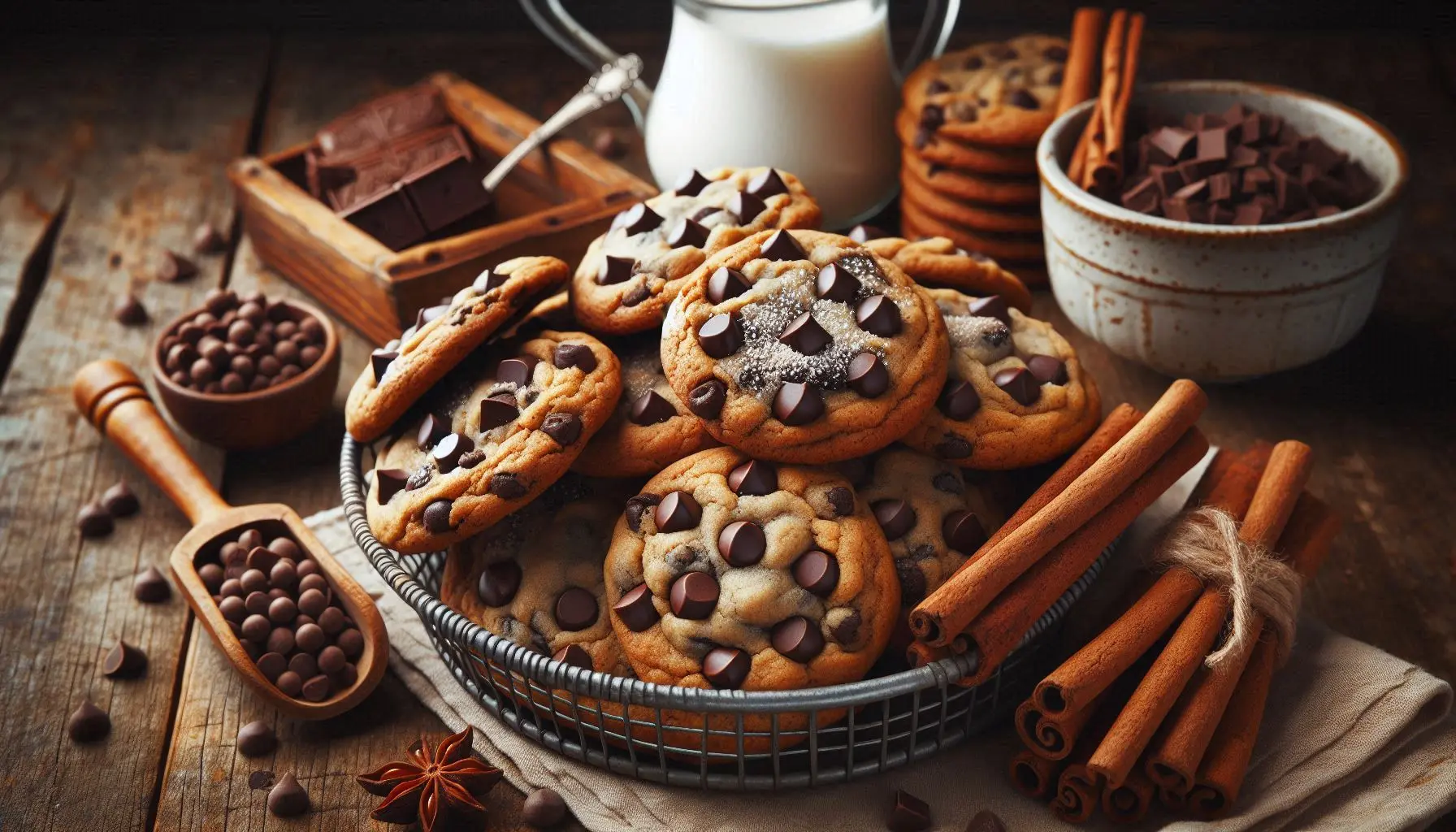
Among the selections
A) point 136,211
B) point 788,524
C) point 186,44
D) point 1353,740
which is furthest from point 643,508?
point 186,44

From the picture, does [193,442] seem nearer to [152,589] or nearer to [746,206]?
[152,589]

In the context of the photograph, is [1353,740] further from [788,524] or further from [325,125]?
[325,125]

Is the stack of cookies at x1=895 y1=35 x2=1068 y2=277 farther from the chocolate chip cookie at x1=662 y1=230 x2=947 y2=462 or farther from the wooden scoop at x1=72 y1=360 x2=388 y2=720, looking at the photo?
the wooden scoop at x1=72 y1=360 x2=388 y2=720

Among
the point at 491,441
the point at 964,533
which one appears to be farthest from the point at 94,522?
the point at 964,533

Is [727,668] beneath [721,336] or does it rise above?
beneath

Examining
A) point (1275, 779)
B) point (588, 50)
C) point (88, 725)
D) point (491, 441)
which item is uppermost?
point (491, 441)

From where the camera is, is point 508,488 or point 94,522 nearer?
point 508,488

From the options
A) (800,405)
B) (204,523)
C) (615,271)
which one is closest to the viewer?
(800,405)
